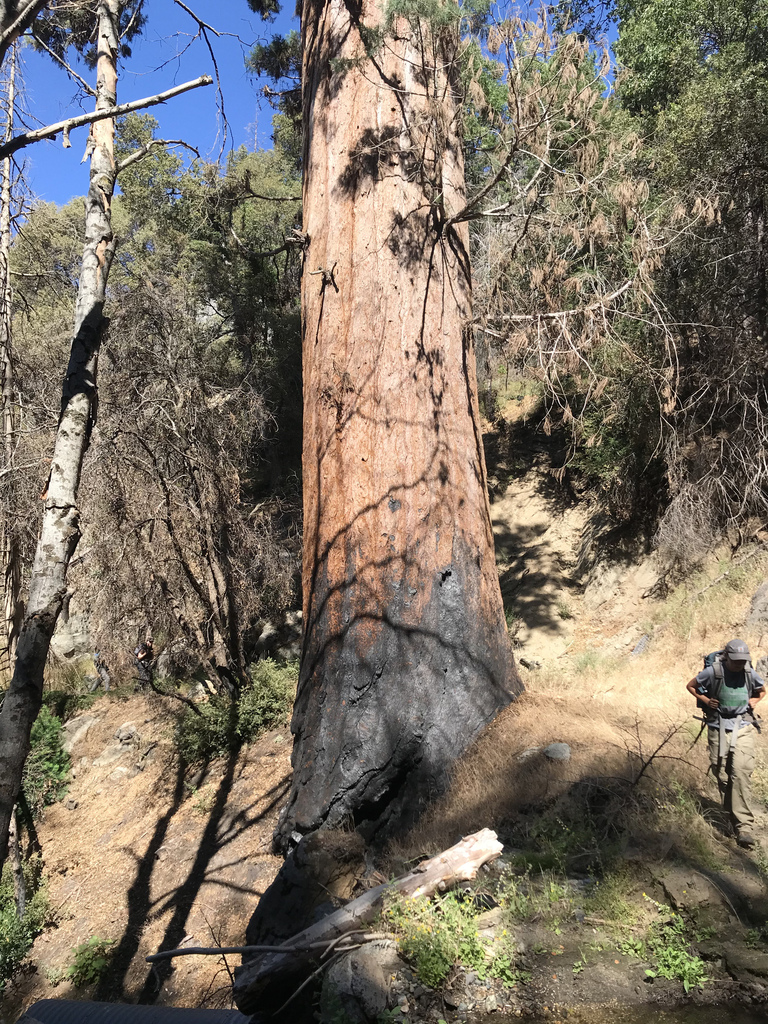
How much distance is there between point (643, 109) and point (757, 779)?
1488 cm

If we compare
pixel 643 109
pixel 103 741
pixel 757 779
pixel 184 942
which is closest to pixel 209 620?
pixel 103 741

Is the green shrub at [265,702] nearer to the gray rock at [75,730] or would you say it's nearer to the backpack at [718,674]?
the gray rock at [75,730]

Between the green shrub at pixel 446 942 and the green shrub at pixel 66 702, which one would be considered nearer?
the green shrub at pixel 446 942

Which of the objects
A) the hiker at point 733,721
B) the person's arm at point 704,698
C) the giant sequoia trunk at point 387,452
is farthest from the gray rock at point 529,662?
the hiker at point 733,721

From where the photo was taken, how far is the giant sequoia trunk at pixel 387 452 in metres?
4.57

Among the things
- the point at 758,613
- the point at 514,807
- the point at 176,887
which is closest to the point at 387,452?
the point at 514,807

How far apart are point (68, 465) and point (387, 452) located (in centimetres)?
227

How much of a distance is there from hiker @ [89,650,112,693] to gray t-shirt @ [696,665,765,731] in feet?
32.5

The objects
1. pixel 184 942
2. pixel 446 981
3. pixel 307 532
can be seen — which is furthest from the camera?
pixel 184 942

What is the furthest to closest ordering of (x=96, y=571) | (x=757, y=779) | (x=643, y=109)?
(x=643, y=109)
(x=96, y=571)
(x=757, y=779)

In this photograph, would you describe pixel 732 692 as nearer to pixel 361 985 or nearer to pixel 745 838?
pixel 745 838

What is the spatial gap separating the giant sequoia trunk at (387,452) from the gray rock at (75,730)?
785 centimetres

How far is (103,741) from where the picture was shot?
10.8 meters

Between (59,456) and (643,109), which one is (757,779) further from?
(643,109)
